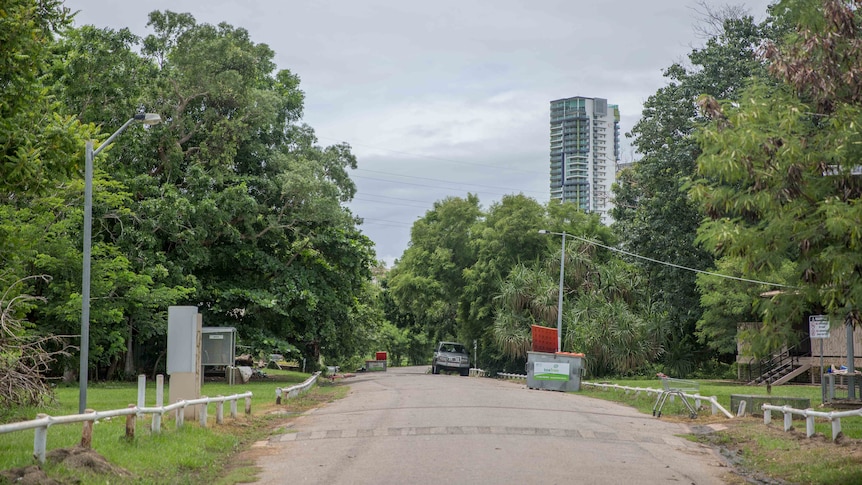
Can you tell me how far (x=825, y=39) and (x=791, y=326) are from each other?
379 centimetres

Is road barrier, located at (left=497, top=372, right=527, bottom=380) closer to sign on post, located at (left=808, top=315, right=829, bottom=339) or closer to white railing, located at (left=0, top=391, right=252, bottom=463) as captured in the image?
sign on post, located at (left=808, top=315, right=829, bottom=339)

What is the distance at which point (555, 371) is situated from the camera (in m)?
34.6

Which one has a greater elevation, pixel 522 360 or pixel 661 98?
pixel 661 98

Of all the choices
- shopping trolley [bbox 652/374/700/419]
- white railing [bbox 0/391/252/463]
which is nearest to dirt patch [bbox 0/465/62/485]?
white railing [bbox 0/391/252/463]

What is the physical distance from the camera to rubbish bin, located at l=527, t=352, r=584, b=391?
34.4 m

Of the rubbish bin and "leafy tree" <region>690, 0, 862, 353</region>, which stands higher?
"leafy tree" <region>690, 0, 862, 353</region>

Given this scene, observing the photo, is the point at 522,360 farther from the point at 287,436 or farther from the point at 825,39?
the point at 825,39

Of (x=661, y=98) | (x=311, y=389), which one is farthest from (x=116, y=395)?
(x=661, y=98)

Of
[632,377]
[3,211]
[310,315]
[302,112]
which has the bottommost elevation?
[632,377]

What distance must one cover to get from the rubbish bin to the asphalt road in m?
10.9

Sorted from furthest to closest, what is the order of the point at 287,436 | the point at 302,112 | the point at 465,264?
1. the point at 465,264
2. the point at 302,112
3. the point at 287,436

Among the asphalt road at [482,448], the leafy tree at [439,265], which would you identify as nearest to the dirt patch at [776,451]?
the asphalt road at [482,448]

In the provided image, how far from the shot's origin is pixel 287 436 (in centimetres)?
1733

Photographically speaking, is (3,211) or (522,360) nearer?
(3,211)
